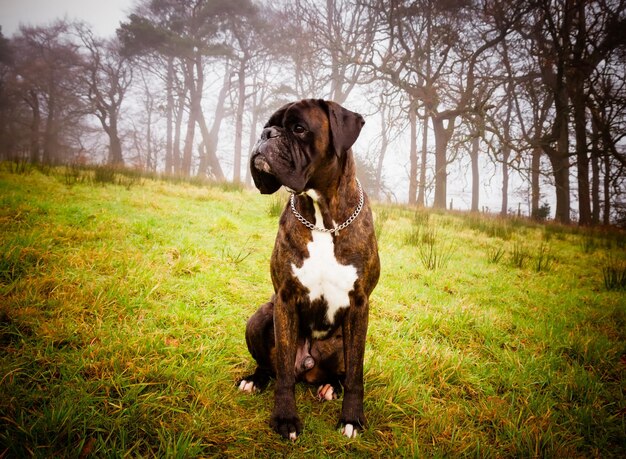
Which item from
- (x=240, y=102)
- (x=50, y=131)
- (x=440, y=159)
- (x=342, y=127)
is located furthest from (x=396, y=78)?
(x=50, y=131)

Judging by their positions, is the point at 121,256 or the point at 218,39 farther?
the point at 218,39

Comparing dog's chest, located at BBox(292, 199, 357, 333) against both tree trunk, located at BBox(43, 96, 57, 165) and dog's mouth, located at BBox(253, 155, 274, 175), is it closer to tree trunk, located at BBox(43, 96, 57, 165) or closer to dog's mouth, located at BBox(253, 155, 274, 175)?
dog's mouth, located at BBox(253, 155, 274, 175)

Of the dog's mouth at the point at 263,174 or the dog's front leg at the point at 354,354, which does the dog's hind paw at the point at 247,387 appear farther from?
the dog's mouth at the point at 263,174

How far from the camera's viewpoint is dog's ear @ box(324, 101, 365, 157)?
1.91 m

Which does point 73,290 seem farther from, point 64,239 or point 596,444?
point 596,444

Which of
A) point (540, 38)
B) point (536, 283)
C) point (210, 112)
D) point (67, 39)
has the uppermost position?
point (67, 39)

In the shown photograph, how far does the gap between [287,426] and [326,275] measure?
2.97 feet

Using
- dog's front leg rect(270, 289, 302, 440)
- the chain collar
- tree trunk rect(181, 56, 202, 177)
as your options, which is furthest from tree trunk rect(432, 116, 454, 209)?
tree trunk rect(181, 56, 202, 177)

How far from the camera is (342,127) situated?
196 centimetres

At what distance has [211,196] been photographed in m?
8.21

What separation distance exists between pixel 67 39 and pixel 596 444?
2954cm

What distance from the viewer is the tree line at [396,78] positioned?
31.9 ft

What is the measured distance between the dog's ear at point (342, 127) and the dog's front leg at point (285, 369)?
3.38ft

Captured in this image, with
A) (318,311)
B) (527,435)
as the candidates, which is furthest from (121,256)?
(527,435)
